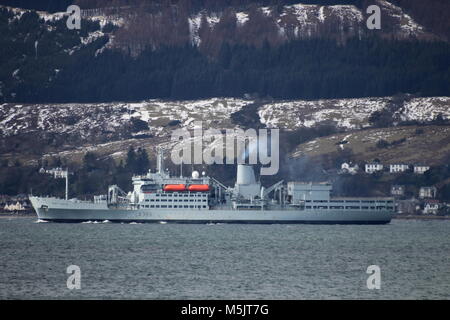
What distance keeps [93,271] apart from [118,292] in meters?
11.3

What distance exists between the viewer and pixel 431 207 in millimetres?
197125

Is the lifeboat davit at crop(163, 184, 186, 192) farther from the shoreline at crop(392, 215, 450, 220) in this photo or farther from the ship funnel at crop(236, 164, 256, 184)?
the shoreline at crop(392, 215, 450, 220)

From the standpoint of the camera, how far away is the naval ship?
154250mm

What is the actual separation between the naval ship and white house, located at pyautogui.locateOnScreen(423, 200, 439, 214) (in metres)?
37.4

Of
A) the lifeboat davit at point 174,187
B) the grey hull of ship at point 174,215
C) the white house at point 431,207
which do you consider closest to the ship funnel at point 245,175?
the grey hull of ship at point 174,215

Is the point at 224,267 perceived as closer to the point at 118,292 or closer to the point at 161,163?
the point at 118,292

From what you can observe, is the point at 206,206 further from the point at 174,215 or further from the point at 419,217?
the point at 419,217

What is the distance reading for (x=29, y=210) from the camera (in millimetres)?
198375

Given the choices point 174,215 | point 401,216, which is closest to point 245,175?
point 174,215

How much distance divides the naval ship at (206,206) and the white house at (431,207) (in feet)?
123

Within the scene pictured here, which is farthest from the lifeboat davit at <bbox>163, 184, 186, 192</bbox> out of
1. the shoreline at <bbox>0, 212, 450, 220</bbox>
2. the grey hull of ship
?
the shoreline at <bbox>0, 212, 450, 220</bbox>

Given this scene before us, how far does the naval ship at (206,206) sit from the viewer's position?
154250mm
